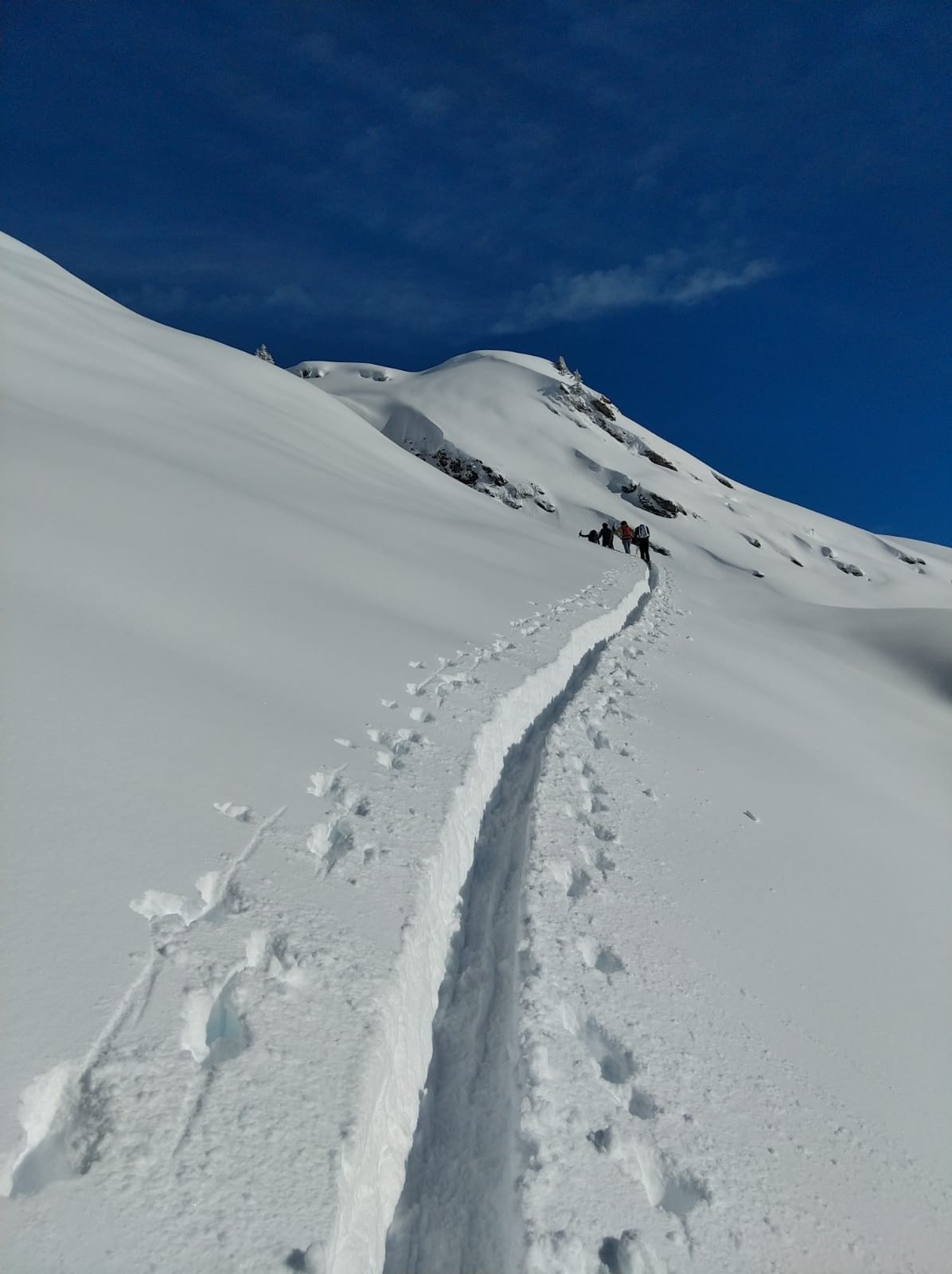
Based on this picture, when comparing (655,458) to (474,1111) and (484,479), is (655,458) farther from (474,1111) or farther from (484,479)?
(474,1111)

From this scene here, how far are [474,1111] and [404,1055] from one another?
0.35 m

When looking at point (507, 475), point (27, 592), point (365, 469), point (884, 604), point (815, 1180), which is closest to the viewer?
point (815, 1180)

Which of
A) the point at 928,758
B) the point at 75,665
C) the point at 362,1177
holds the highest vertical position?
the point at 928,758

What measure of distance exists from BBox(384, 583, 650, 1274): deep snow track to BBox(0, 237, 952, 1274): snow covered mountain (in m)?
0.01

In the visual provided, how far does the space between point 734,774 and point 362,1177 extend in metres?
4.89

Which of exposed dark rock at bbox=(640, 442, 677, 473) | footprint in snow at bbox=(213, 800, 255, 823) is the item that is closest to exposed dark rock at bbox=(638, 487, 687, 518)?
exposed dark rock at bbox=(640, 442, 677, 473)

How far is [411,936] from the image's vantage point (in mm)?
3297

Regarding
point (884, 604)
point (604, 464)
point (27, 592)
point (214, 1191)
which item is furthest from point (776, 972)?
point (604, 464)

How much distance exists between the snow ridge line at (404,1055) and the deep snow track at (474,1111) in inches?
2.2

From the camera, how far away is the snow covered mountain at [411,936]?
226 centimetres

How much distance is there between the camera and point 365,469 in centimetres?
2058

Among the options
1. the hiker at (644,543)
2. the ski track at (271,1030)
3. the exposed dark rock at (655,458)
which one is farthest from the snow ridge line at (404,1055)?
the exposed dark rock at (655,458)

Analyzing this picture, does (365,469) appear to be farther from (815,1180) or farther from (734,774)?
(815,1180)

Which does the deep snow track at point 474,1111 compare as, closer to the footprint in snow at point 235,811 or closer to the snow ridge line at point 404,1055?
the snow ridge line at point 404,1055
